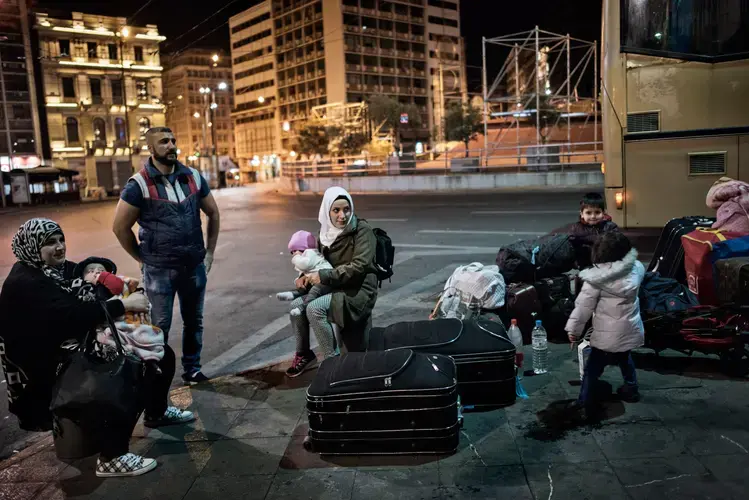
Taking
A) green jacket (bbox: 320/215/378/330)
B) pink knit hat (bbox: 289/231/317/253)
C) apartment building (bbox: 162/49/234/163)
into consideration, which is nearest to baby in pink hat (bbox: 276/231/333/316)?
pink knit hat (bbox: 289/231/317/253)

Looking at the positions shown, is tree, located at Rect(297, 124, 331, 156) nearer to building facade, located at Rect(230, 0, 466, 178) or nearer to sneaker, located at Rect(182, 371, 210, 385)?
building facade, located at Rect(230, 0, 466, 178)

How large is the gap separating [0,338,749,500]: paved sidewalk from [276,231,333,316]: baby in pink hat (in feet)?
3.04

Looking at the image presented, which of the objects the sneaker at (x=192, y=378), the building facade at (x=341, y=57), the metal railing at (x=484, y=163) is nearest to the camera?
the sneaker at (x=192, y=378)

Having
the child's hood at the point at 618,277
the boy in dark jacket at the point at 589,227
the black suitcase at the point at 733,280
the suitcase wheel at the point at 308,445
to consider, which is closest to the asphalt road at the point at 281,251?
the suitcase wheel at the point at 308,445

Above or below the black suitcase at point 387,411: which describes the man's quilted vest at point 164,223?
above

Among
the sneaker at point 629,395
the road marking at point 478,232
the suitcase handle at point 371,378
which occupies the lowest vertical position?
the sneaker at point 629,395

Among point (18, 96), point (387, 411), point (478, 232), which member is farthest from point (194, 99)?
point (387, 411)

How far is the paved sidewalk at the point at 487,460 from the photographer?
340cm

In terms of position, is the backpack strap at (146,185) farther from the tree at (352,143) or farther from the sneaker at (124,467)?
the tree at (352,143)

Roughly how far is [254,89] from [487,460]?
4602 inches

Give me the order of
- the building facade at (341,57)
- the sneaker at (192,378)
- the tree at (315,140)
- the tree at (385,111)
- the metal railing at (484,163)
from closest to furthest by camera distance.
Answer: the sneaker at (192,378) → the metal railing at (484,163) → the tree at (385,111) → the tree at (315,140) → the building facade at (341,57)

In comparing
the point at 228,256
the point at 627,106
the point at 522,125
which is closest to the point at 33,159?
the point at 522,125

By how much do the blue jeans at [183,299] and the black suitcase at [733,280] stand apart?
417cm

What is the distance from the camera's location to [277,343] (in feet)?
22.4
